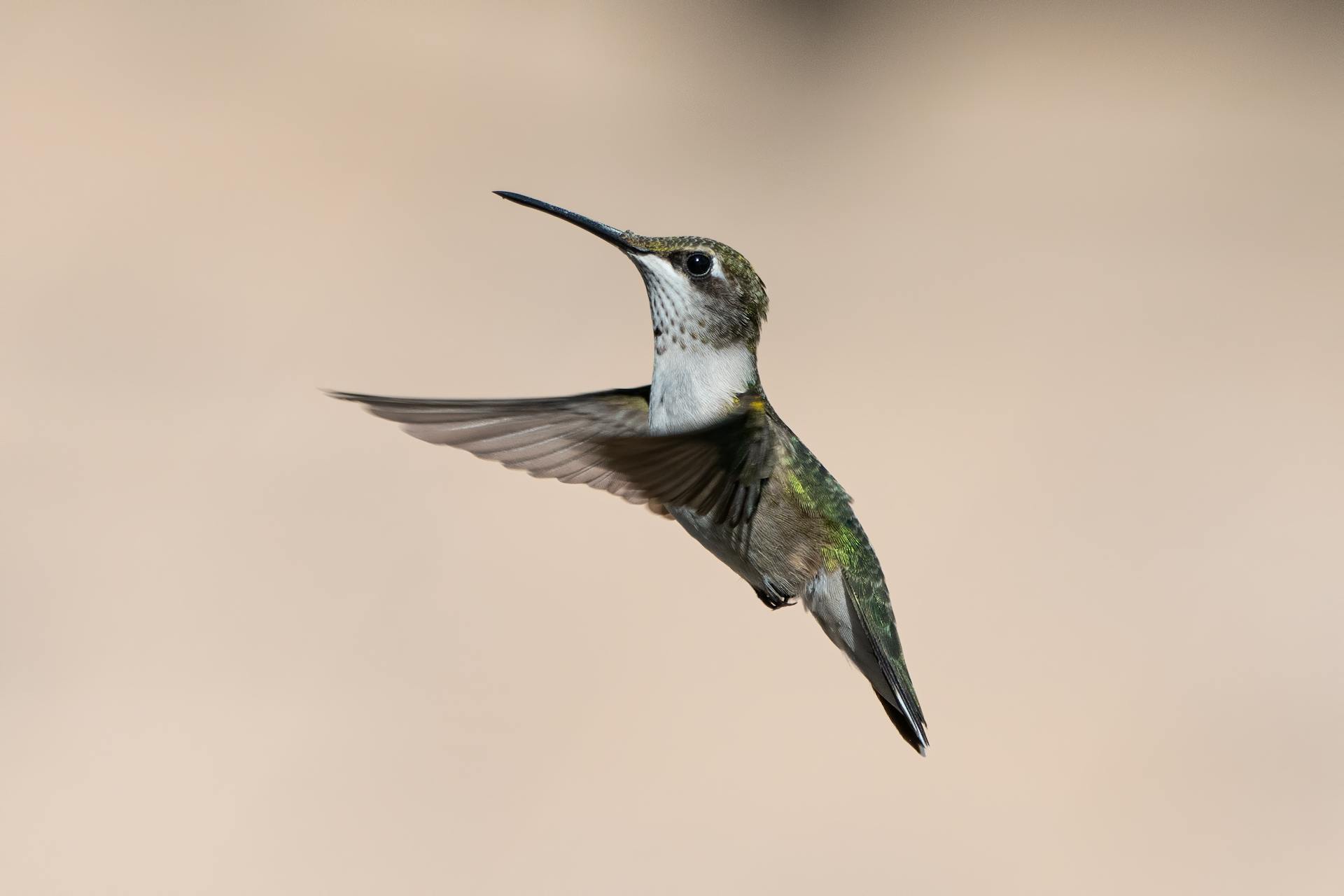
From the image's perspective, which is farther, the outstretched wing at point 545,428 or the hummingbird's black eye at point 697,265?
the hummingbird's black eye at point 697,265

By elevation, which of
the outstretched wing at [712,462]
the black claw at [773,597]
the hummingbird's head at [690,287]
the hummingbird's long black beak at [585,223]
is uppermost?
the hummingbird's long black beak at [585,223]

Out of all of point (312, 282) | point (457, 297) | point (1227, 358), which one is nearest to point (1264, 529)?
point (1227, 358)

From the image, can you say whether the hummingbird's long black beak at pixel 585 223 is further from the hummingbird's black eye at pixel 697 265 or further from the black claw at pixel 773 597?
the black claw at pixel 773 597

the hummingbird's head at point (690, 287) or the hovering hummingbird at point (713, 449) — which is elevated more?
the hummingbird's head at point (690, 287)

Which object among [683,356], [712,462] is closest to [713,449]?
[712,462]

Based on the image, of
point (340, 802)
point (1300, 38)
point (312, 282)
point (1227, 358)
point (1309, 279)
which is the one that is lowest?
point (340, 802)

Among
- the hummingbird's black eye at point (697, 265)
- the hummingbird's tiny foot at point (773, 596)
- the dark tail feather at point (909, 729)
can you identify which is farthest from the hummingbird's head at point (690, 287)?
the dark tail feather at point (909, 729)

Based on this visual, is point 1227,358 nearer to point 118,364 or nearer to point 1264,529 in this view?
point 1264,529
